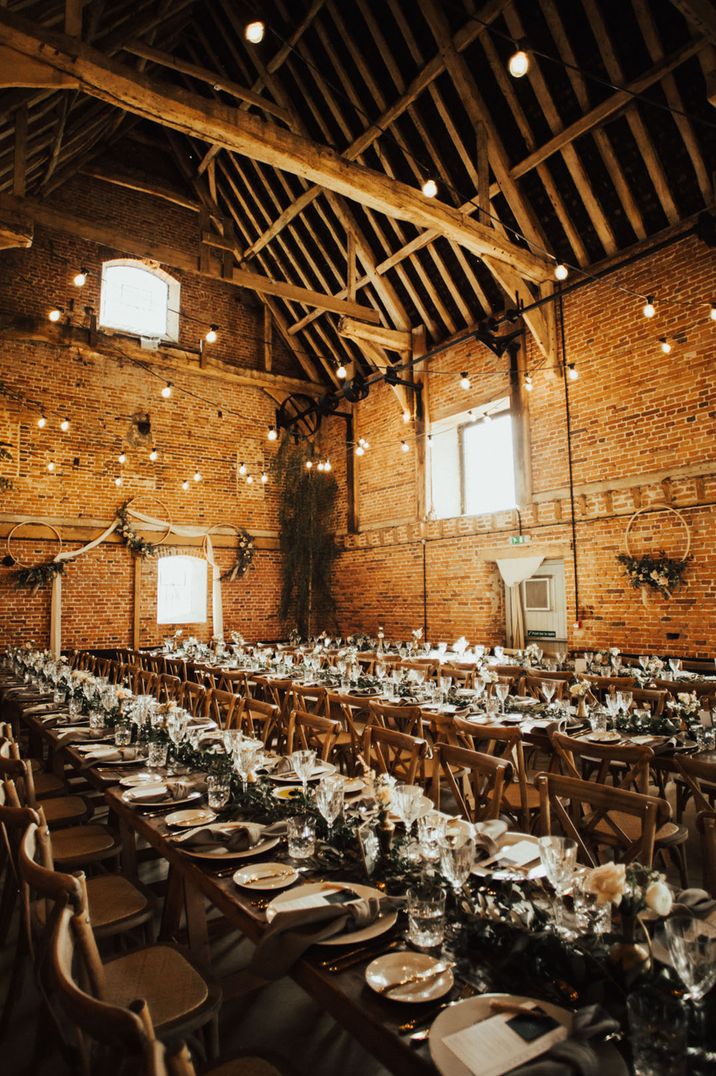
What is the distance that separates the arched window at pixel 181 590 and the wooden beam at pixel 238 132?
7.10 m

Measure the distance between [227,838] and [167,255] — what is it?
9.33 meters

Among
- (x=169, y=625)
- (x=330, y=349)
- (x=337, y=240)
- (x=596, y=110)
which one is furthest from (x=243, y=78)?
(x=169, y=625)

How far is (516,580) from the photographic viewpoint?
30.1ft

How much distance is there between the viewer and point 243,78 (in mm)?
10328

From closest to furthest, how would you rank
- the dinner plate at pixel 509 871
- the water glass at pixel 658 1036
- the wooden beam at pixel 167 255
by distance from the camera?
the water glass at pixel 658 1036 → the dinner plate at pixel 509 871 → the wooden beam at pixel 167 255

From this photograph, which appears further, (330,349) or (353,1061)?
(330,349)

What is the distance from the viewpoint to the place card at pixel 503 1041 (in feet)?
4.09

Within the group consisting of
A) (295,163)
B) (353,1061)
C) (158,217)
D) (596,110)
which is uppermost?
(158,217)

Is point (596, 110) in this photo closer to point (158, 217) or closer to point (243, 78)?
point (243, 78)

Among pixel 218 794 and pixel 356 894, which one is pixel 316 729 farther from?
pixel 356 894

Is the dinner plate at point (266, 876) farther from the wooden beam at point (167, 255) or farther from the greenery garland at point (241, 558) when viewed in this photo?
the greenery garland at point (241, 558)

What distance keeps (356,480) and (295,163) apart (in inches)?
253

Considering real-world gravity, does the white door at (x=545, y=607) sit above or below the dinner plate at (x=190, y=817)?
above

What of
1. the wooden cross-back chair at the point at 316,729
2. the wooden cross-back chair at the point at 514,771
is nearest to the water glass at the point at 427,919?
the wooden cross-back chair at the point at 514,771
